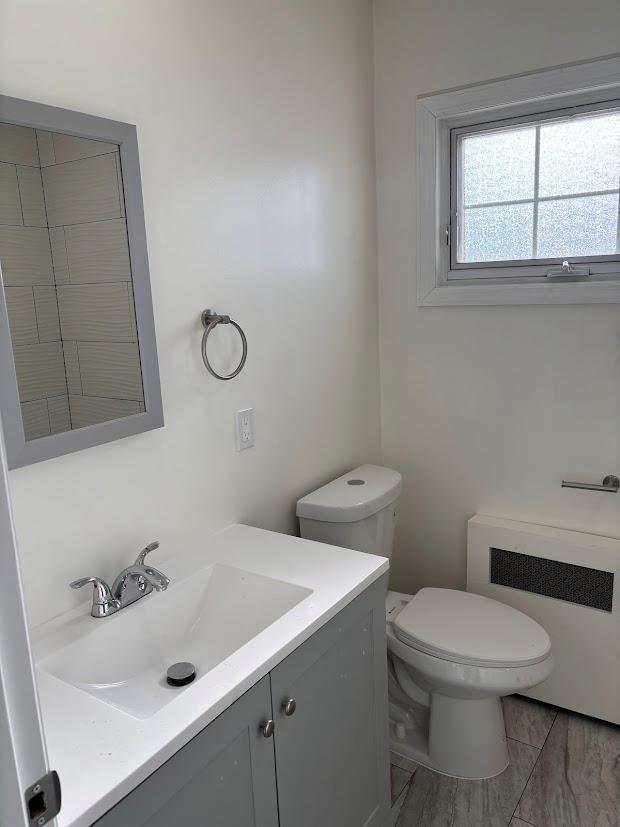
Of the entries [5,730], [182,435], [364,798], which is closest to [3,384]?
[182,435]

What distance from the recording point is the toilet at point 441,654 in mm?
1861

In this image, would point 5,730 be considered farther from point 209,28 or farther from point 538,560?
point 538,560

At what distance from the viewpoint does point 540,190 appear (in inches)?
85.7

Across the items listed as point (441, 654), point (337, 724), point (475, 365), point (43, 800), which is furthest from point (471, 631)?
point (43, 800)

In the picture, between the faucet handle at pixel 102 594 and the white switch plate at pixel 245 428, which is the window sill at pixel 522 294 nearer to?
the white switch plate at pixel 245 428

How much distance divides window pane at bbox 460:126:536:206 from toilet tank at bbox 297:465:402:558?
3.49 feet

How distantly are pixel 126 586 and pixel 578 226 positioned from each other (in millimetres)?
1769

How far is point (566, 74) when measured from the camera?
1995 mm

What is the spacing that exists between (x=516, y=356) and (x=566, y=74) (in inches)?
34.9

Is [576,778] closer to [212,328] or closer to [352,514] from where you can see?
[352,514]

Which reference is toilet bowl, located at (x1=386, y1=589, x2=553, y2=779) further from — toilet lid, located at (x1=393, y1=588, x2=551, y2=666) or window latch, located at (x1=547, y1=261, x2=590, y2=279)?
window latch, located at (x1=547, y1=261, x2=590, y2=279)

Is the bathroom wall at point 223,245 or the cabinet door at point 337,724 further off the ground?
the bathroom wall at point 223,245

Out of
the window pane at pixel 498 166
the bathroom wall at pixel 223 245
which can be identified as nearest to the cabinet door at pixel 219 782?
the bathroom wall at pixel 223 245

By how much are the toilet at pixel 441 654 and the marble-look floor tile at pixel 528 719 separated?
0.15m
